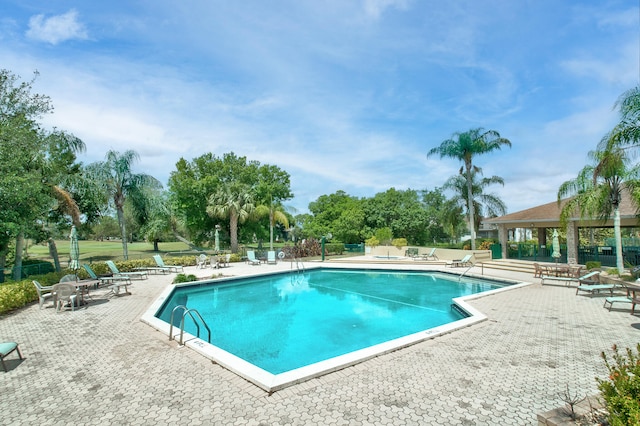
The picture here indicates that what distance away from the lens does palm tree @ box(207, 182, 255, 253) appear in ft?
96.9

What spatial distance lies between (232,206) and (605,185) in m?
25.1

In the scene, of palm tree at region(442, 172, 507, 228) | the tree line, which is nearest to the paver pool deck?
the tree line

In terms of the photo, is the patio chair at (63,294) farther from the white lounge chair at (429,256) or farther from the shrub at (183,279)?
the white lounge chair at (429,256)

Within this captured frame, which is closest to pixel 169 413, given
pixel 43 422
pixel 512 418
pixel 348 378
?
pixel 43 422

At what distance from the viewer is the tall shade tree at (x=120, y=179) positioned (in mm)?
22188

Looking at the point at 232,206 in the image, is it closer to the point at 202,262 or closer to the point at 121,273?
the point at 202,262

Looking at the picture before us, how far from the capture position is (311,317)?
1122cm

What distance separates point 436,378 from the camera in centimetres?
491

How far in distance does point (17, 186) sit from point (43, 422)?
10890 millimetres

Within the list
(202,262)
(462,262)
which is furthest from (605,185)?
(202,262)

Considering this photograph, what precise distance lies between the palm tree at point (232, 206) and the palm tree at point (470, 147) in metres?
16.8

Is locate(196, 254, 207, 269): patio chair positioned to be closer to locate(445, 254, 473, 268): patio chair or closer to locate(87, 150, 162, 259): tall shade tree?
locate(87, 150, 162, 259): tall shade tree

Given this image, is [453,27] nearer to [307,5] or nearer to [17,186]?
[307,5]

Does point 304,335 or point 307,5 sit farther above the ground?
point 307,5
